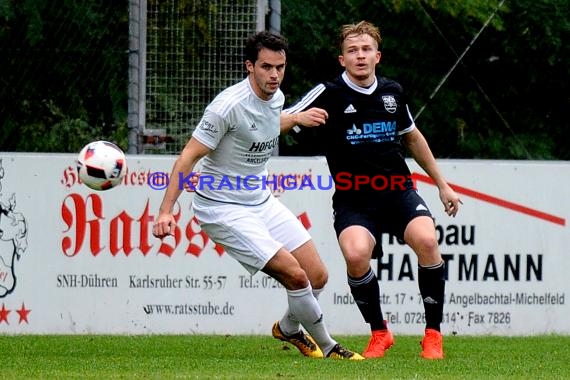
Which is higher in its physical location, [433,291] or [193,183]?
[193,183]

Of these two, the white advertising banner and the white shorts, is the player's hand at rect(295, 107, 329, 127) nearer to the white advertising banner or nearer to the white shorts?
the white shorts

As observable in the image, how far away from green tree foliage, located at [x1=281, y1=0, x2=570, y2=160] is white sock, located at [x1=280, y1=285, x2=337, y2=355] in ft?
14.1

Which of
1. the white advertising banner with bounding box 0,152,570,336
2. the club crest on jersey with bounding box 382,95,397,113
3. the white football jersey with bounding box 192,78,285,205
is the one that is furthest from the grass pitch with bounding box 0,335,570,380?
the club crest on jersey with bounding box 382,95,397,113

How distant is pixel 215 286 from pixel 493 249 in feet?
8.27

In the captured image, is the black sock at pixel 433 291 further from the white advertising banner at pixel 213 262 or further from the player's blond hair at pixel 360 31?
the white advertising banner at pixel 213 262

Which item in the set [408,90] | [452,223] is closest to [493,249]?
[452,223]

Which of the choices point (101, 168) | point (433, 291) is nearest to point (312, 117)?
point (101, 168)

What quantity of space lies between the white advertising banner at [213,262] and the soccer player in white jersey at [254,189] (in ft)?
8.49

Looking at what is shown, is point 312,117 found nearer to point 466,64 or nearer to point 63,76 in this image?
point 63,76

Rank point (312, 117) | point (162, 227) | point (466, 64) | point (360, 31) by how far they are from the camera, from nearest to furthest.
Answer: point (162, 227)
point (312, 117)
point (360, 31)
point (466, 64)

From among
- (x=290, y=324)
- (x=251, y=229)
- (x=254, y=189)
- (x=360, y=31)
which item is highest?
(x=360, y=31)

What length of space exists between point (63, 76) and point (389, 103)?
4.30 meters

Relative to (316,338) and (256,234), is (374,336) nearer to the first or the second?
(316,338)

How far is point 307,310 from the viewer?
8.64m
